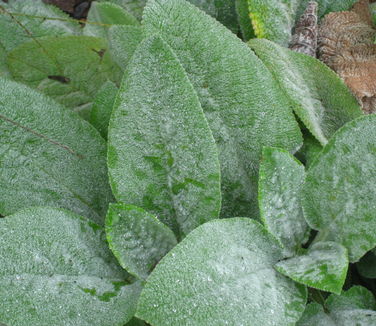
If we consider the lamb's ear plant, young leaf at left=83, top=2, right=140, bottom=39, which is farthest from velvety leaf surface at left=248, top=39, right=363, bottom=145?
young leaf at left=83, top=2, right=140, bottom=39

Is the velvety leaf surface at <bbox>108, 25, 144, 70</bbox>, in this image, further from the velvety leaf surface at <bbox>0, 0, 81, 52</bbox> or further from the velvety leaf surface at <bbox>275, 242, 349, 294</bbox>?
the velvety leaf surface at <bbox>275, 242, 349, 294</bbox>

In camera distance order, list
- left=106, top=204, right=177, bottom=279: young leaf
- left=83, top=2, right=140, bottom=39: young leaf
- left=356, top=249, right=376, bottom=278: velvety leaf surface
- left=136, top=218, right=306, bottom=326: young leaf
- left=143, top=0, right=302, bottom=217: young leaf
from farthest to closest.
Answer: left=83, top=2, right=140, bottom=39: young leaf → left=356, top=249, right=376, bottom=278: velvety leaf surface → left=143, top=0, right=302, bottom=217: young leaf → left=106, top=204, right=177, bottom=279: young leaf → left=136, top=218, right=306, bottom=326: young leaf

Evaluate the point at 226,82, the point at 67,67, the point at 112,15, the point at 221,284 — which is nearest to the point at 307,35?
the point at 226,82

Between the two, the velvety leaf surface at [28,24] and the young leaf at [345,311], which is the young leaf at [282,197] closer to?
the young leaf at [345,311]

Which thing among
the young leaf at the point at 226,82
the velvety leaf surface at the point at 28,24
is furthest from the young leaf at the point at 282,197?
the velvety leaf surface at the point at 28,24

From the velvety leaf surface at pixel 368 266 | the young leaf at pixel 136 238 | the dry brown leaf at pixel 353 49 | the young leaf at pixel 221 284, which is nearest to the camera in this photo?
the young leaf at pixel 221 284

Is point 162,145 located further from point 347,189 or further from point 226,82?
point 347,189

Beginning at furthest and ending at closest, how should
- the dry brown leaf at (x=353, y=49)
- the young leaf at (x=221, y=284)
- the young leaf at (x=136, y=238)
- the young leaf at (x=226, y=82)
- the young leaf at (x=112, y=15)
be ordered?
1. the young leaf at (x=112, y=15)
2. the dry brown leaf at (x=353, y=49)
3. the young leaf at (x=226, y=82)
4. the young leaf at (x=136, y=238)
5. the young leaf at (x=221, y=284)
